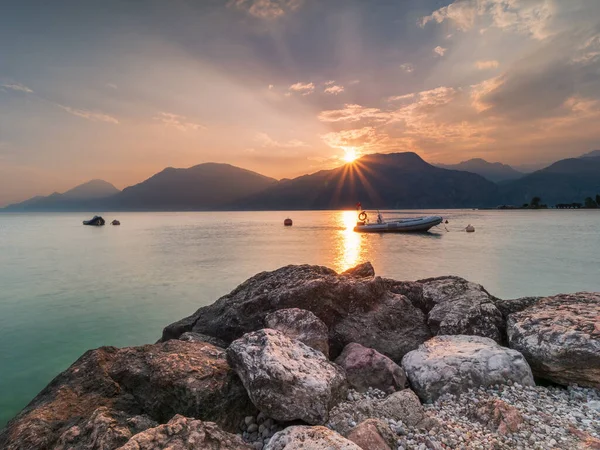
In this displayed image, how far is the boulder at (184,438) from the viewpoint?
131 inches

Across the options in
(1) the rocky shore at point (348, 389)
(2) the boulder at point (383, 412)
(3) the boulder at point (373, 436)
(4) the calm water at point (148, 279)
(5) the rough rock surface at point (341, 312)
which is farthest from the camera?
(4) the calm water at point (148, 279)

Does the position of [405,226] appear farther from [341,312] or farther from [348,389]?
[348,389]

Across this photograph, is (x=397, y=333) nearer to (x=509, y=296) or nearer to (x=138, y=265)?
(x=509, y=296)

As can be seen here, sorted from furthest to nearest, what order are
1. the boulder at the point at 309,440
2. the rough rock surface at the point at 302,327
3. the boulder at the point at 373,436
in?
1. the rough rock surface at the point at 302,327
2. the boulder at the point at 373,436
3. the boulder at the point at 309,440

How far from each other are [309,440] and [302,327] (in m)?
2.76

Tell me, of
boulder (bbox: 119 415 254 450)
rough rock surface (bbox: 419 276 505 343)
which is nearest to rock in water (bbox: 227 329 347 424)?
boulder (bbox: 119 415 254 450)

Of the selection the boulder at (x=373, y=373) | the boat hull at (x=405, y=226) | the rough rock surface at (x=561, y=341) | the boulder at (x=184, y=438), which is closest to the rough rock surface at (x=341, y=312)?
the boulder at (x=373, y=373)

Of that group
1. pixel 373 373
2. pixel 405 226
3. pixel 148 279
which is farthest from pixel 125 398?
pixel 405 226

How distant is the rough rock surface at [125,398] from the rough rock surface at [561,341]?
4.91m

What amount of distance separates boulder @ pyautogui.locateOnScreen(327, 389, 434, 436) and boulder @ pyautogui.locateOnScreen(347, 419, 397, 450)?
428 millimetres

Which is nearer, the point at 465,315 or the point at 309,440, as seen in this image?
the point at 309,440

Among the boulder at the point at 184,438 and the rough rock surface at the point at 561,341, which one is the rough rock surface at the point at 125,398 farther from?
the rough rock surface at the point at 561,341

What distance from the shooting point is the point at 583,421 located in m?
4.40

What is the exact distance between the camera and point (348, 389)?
17.4 feet
